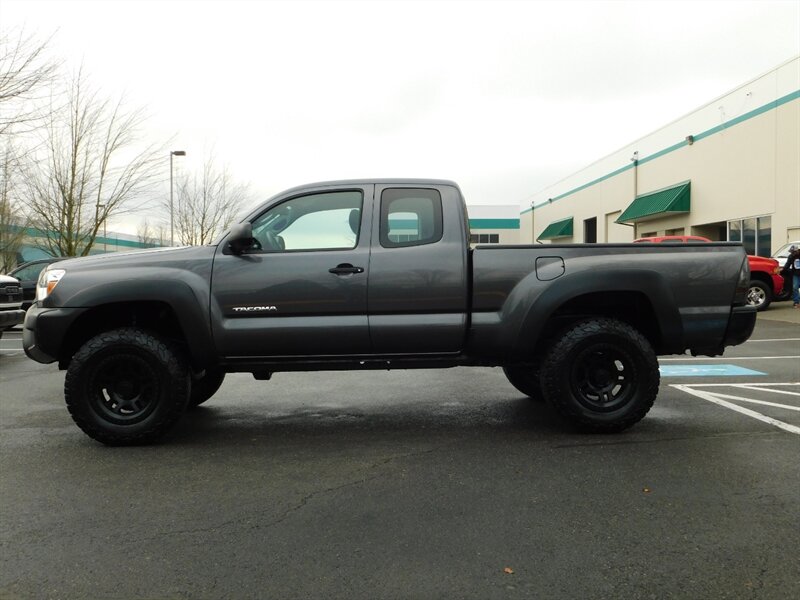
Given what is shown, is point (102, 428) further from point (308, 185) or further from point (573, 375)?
point (573, 375)

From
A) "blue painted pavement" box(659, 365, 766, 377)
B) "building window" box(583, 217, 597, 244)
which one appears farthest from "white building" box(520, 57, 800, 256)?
"blue painted pavement" box(659, 365, 766, 377)

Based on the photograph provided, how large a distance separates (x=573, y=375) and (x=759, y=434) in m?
1.51

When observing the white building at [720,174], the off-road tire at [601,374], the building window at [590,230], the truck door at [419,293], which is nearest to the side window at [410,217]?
the truck door at [419,293]

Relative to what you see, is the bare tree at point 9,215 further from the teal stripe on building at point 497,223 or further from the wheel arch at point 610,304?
the teal stripe on building at point 497,223

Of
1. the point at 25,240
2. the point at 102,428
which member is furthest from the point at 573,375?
the point at 25,240

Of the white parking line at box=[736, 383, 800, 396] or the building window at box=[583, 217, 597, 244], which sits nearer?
the white parking line at box=[736, 383, 800, 396]

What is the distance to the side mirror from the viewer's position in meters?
4.82

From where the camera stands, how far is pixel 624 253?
5020 millimetres

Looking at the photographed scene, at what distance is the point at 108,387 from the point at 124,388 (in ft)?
0.37

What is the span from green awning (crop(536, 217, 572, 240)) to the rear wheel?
22447 mm

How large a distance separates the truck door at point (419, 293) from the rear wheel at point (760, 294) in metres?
13.4

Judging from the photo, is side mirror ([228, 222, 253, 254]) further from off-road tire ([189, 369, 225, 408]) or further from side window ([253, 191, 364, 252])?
off-road tire ([189, 369, 225, 408])

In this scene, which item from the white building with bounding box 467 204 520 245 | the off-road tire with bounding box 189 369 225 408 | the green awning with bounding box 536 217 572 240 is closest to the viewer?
the off-road tire with bounding box 189 369 225 408

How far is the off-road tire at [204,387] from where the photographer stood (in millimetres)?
6046
